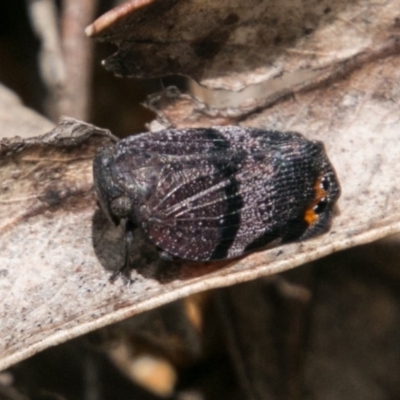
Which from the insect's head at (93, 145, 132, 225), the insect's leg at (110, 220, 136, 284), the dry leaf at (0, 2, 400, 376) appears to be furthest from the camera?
the insect's head at (93, 145, 132, 225)

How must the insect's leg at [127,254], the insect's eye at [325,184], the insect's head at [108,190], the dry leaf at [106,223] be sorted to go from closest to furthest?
1. the dry leaf at [106,223]
2. the insect's leg at [127,254]
3. the insect's head at [108,190]
4. the insect's eye at [325,184]

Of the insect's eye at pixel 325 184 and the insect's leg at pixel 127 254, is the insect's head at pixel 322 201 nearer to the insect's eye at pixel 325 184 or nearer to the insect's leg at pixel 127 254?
the insect's eye at pixel 325 184

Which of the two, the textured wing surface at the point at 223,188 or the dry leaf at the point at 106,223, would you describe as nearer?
the dry leaf at the point at 106,223

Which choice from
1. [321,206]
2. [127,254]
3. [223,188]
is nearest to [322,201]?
[321,206]

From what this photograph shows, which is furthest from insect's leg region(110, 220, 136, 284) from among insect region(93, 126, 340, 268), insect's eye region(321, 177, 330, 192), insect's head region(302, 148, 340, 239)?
insect's eye region(321, 177, 330, 192)

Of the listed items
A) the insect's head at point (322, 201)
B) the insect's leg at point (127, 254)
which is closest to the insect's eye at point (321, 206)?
the insect's head at point (322, 201)

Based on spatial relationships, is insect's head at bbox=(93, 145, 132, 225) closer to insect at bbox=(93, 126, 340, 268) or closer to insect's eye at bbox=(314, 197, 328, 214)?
insect at bbox=(93, 126, 340, 268)

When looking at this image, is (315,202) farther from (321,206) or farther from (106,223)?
(106,223)
